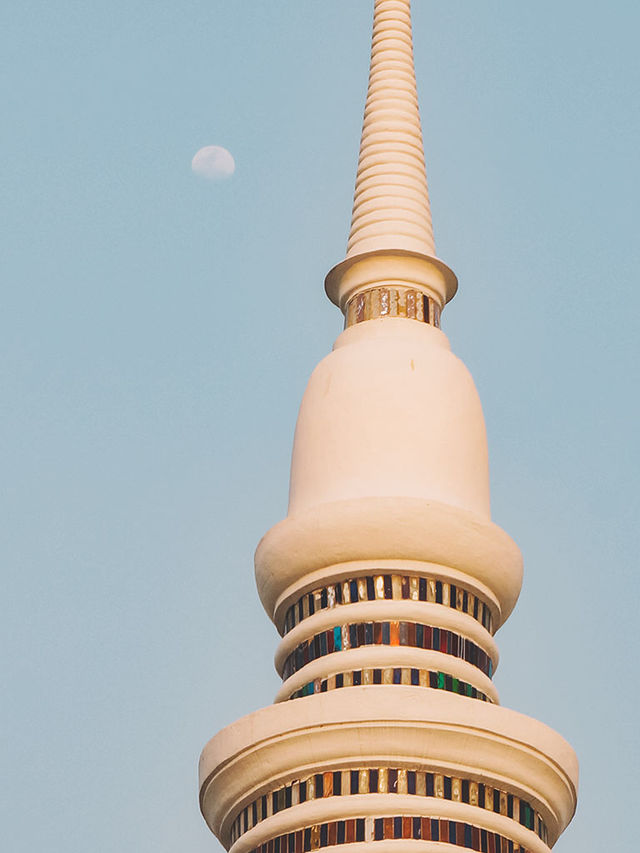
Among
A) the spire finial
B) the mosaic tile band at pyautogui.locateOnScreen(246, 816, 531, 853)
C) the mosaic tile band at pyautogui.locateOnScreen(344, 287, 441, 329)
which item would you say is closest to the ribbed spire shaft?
the spire finial

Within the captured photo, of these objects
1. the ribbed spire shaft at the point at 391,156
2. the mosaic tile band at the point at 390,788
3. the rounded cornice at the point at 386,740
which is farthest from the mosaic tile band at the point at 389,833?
the ribbed spire shaft at the point at 391,156

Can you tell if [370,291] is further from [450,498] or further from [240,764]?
[240,764]

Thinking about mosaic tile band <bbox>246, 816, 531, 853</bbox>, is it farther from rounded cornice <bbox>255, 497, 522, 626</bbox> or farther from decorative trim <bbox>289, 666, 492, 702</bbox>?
rounded cornice <bbox>255, 497, 522, 626</bbox>

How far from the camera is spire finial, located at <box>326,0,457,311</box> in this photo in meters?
37.5

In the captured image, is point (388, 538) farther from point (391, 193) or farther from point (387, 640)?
point (391, 193)

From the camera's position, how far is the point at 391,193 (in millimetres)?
38469

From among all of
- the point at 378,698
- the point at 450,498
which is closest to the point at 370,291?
the point at 450,498

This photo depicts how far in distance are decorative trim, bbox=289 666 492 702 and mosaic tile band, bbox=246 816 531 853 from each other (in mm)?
2409

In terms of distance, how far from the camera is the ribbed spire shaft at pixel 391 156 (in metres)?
37.8

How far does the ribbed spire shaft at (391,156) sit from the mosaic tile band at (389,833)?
11.7 meters

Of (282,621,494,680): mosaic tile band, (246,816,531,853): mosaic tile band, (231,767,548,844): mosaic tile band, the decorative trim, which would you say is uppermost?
(282,621,494,680): mosaic tile band

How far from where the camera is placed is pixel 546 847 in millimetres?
32062

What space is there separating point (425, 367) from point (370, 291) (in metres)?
2.74

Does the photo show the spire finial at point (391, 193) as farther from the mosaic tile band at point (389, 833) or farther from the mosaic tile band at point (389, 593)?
the mosaic tile band at point (389, 833)
